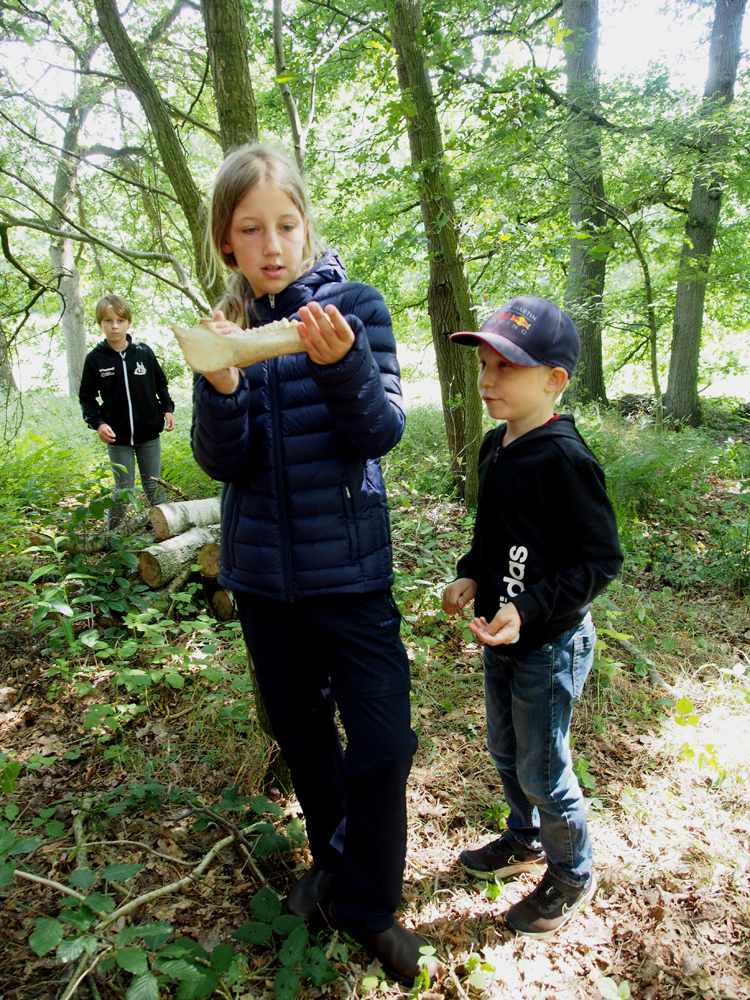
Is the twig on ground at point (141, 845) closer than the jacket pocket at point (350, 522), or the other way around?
the jacket pocket at point (350, 522)

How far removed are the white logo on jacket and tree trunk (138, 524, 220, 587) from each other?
8.86 feet

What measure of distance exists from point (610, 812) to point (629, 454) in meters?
4.06

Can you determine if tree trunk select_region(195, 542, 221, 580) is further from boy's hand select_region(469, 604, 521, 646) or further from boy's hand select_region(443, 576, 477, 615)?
boy's hand select_region(469, 604, 521, 646)

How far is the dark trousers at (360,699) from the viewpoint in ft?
5.14

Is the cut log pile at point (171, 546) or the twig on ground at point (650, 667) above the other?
the cut log pile at point (171, 546)

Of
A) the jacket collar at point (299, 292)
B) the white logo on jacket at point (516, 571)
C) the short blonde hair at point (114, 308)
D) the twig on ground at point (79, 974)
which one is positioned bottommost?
the twig on ground at point (79, 974)

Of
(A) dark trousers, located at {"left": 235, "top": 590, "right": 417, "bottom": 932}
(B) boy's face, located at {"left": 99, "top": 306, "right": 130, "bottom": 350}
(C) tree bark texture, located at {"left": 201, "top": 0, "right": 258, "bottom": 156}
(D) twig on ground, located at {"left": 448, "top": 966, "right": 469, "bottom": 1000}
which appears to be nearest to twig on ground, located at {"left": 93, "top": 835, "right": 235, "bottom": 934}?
(A) dark trousers, located at {"left": 235, "top": 590, "right": 417, "bottom": 932}

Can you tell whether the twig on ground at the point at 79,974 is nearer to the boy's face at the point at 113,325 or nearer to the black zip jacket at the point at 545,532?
the black zip jacket at the point at 545,532

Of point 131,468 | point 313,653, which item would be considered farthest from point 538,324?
point 131,468

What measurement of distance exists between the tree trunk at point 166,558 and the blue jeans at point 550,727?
2.55 meters

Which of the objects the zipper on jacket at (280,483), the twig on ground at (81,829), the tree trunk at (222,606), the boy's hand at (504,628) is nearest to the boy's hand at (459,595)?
the boy's hand at (504,628)

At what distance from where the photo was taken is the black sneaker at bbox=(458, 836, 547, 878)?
2016mm

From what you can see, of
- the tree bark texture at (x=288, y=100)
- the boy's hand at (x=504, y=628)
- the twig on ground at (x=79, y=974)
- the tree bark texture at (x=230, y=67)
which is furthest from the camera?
the tree bark texture at (x=288, y=100)

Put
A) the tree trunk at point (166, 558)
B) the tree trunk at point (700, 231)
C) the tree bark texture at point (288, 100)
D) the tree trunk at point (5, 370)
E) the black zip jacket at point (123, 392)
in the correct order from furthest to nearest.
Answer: the tree trunk at point (700, 231)
the black zip jacket at point (123, 392)
the tree trunk at point (166, 558)
the tree trunk at point (5, 370)
the tree bark texture at point (288, 100)
